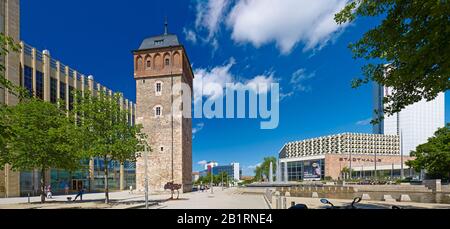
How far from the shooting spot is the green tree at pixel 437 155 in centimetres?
4478

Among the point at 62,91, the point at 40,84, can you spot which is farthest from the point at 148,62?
the point at 40,84

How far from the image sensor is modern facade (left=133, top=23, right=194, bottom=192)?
4409 cm

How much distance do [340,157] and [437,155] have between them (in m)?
81.6

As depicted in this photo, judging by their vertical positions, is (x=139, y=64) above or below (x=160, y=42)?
below

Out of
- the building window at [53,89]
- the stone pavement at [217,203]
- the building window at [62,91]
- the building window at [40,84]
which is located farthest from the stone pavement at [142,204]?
the building window at [62,91]

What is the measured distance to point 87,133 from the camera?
915 inches

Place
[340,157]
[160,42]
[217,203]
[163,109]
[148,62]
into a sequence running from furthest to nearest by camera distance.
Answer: [340,157], [160,42], [148,62], [163,109], [217,203]

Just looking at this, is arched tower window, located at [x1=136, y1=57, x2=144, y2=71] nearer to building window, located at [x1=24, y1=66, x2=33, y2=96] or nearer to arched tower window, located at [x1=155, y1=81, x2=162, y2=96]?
arched tower window, located at [x1=155, y1=81, x2=162, y2=96]

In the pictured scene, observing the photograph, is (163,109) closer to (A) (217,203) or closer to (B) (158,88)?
(B) (158,88)

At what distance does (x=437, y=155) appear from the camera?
45500mm

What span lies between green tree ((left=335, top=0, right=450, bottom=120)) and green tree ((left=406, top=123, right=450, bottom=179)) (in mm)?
43733

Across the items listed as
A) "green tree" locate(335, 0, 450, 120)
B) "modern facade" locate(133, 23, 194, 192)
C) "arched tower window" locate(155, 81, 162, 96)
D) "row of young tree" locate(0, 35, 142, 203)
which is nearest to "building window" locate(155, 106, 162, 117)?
"modern facade" locate(133, 23, 194, 192)

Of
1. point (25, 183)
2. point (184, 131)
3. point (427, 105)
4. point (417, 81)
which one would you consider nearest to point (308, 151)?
point (427, 105)
